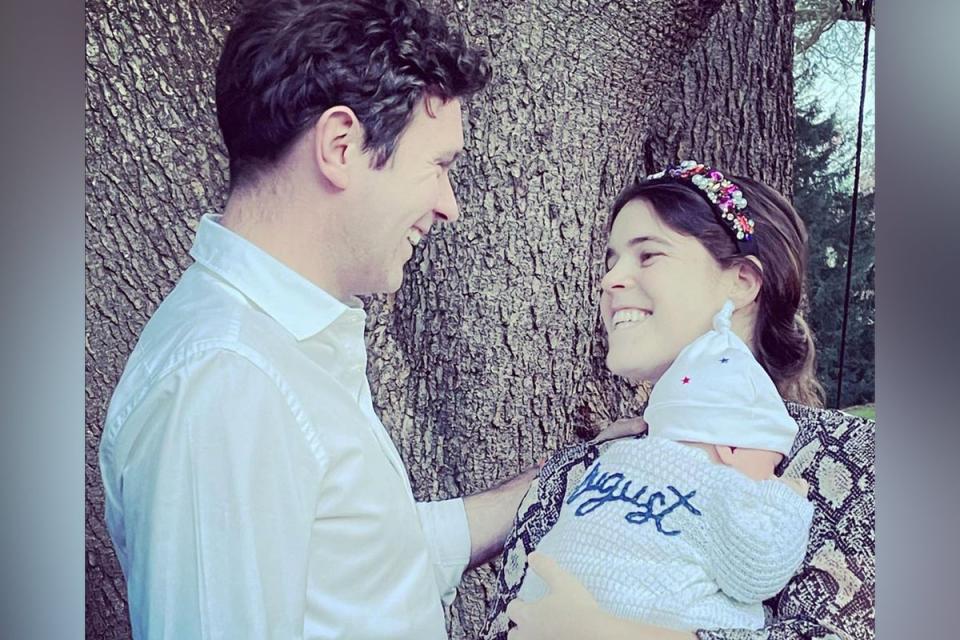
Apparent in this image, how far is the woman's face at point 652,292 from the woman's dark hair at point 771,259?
0.09 feet

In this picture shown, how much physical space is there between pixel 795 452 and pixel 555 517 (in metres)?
0.49

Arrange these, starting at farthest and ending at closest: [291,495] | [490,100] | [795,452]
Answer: [490,100], [795,452], [291,495]

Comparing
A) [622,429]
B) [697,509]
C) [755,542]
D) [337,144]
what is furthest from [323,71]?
[755,542]

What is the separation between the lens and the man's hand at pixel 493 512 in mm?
2205

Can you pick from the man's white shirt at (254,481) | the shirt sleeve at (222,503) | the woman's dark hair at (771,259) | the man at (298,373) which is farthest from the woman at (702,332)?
the shirt sleeve at (222,503)

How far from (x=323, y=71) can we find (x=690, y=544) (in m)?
1.15

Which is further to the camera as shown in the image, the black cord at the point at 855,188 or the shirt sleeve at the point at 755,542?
the black cord at the point at 855,188

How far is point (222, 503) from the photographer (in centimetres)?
194

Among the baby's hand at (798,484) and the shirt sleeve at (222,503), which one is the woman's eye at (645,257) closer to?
the baby's hand at (798,484)

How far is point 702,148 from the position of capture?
7.46 ft

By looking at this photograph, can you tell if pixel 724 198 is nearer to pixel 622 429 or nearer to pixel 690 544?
pixel 622 429
